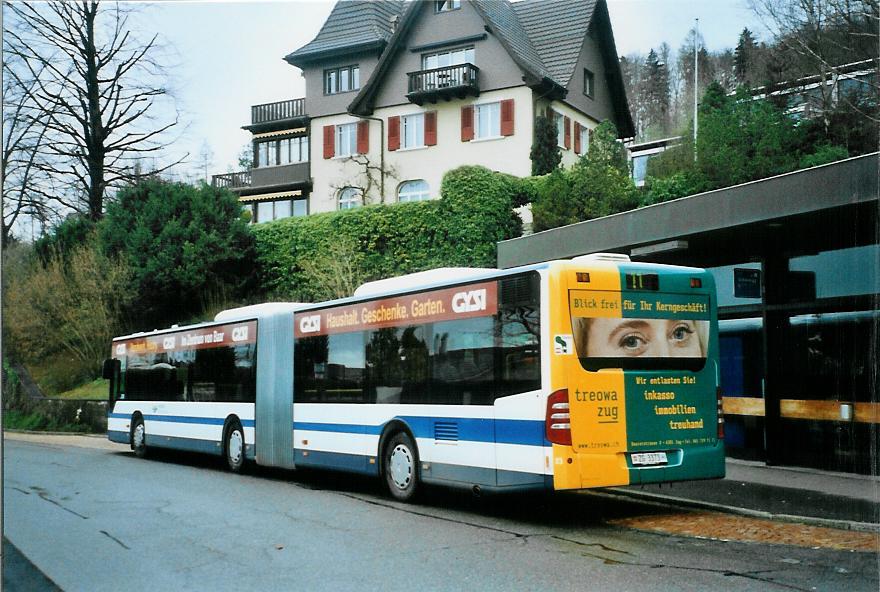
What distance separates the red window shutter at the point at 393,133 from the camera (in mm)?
40312

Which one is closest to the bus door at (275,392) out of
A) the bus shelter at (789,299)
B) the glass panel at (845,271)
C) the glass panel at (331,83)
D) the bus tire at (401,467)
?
the bus tire at (401,467)

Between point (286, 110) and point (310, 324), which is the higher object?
point (286, 110)

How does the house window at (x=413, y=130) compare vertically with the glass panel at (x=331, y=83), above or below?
below

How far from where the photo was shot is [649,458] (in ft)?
34.2

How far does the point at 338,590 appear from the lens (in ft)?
24.3

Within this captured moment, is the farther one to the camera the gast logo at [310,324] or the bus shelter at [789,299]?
the gast logo at [310,324]

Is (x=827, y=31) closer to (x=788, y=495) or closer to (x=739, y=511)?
(x=788, y=495)

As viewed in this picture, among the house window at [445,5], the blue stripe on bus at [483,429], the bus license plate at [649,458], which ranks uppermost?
the house window at [445,5]

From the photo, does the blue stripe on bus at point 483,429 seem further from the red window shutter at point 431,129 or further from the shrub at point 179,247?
the red window shutter at point 431,129

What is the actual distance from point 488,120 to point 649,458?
28.7m

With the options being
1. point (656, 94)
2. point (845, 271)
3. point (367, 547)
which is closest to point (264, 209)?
point (656, 94)

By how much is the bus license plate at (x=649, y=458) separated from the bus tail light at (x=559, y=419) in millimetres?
845

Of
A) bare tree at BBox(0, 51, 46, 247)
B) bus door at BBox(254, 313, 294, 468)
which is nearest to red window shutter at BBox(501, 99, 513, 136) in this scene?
bus door at BBox(254, 313, 294, 468)

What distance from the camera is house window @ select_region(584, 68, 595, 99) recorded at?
3091cm
